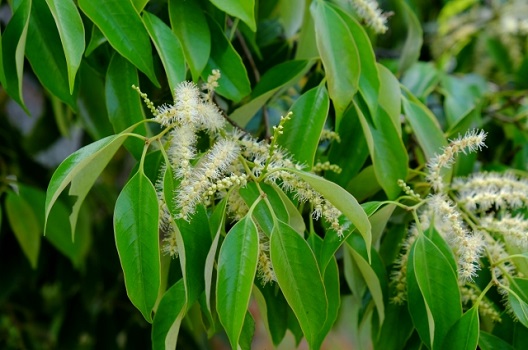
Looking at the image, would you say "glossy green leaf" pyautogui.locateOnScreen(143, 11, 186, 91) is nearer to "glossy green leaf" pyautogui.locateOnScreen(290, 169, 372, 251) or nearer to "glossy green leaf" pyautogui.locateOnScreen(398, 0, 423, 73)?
"glossy green leaf" pyautogui.locateOnScreen(290, 169, 372, 251)

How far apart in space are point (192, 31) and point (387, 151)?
21cm

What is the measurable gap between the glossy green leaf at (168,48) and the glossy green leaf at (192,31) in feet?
0.07

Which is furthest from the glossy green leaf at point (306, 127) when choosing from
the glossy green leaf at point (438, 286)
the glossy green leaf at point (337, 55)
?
the glossy green leaf at point (438, 286)

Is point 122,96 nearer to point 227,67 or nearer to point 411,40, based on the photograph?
point 227,67

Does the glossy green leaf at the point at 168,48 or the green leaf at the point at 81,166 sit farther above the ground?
the glossy green leaf at the point at 168,48

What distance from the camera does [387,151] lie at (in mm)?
669

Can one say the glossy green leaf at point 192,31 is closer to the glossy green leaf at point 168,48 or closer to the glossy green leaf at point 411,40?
the glossy green leaf at point 168,48

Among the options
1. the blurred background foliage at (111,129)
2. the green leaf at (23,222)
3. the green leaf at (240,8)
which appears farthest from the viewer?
the green leaf at (23,222)

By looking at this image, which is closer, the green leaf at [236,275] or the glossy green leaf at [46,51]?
the green leaf at [236,275]

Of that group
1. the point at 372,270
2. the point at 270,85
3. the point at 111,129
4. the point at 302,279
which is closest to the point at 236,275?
the point at 302,279

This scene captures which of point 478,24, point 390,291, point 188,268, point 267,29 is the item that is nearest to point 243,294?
point 188,268

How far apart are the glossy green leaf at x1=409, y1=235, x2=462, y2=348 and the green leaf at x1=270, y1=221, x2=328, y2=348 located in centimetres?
9

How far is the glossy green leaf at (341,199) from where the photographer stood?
52 cm

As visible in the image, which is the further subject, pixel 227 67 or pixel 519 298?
pixel 227 67
